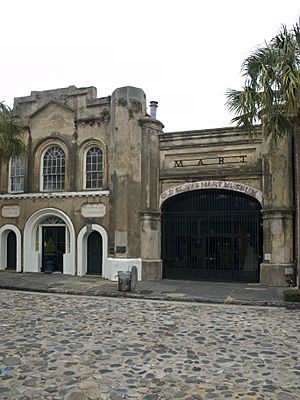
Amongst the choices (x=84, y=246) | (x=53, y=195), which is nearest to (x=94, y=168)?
(x=53, y=195)

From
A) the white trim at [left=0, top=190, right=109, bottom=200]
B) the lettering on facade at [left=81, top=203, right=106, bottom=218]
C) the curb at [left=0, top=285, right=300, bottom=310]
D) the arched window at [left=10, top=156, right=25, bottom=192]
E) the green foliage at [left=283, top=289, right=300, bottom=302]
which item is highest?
the arched window at [left=10, top=156, right=25, bottom=192]

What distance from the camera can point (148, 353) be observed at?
6.88 m

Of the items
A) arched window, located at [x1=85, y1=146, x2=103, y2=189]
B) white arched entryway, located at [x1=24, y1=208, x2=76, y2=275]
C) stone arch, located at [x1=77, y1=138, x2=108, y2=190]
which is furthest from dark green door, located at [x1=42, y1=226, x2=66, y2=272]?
arched window, located at [x1=85, y1=146, x2=103, y2=189]

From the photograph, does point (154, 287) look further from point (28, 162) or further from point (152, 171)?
A: point (28, 162)

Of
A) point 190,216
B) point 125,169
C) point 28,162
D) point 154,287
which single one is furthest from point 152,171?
point 28,162

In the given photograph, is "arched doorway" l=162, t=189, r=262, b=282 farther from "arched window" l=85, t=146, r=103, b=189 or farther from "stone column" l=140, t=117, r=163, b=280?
"arched window" l=85, t=146, r=103, b=189

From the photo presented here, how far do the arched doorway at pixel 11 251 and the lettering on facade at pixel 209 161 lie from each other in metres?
9.42

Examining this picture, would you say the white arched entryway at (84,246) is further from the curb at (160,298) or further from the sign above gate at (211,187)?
the curb at (160,298)

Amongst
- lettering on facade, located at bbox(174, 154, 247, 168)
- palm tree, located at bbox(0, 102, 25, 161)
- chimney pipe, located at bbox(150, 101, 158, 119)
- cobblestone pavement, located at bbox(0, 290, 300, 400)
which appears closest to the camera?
cobblestone pavement, located at bbox(0, 290, 300, 400)

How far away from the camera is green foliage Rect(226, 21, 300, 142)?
1118 centimetres

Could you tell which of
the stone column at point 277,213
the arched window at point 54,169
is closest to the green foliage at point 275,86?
the stone column at point 277,213

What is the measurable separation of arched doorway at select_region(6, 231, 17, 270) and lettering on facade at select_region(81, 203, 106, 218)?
4.62 metres

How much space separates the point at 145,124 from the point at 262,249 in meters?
7.31

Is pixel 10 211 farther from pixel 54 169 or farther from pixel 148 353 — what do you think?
pixel 148 353
